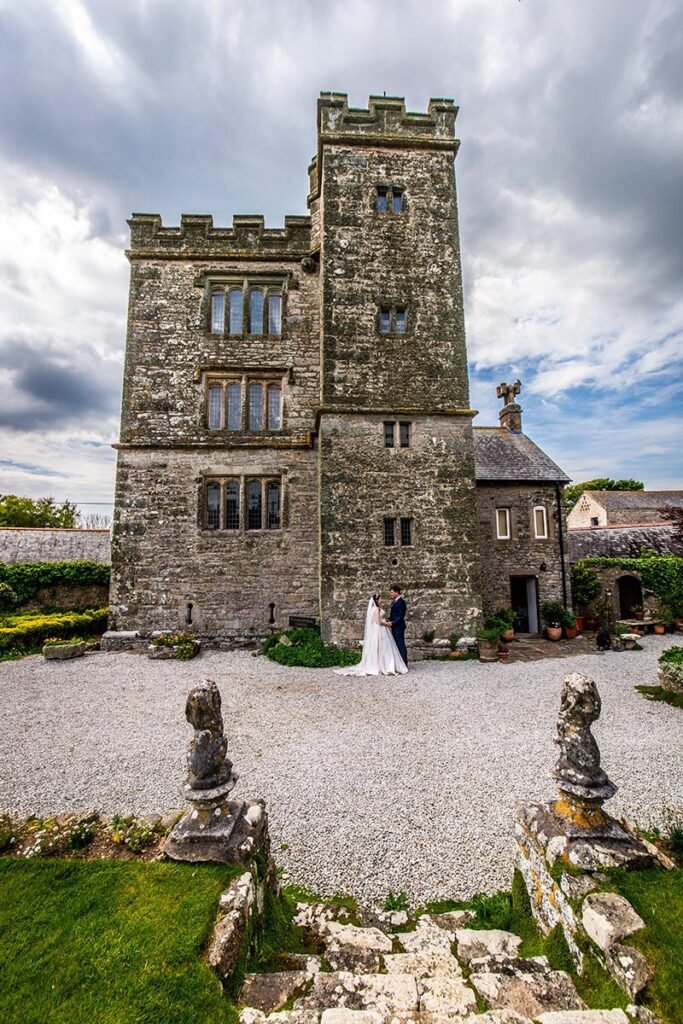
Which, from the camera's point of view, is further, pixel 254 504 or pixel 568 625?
pixel 568 625

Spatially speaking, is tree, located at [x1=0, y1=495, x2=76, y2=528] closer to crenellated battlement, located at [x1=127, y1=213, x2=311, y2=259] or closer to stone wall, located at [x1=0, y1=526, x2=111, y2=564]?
stone wall, located at [x1=0, y1=526, x2=111, y2=564]

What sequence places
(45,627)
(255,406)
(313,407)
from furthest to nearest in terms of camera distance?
1. (255,406)
2. (313,407)
3. (45,627)

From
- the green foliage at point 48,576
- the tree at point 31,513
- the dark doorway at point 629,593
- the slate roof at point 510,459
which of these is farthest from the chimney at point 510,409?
the tree at point 31,513

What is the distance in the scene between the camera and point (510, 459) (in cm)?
1866

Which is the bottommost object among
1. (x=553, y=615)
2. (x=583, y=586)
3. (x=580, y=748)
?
(x=553, y=615)

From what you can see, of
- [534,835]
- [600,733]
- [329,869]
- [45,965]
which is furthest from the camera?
[600,733]

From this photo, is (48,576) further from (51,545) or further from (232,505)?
(232,505)

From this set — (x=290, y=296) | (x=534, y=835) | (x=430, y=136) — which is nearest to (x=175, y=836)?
(x=534, y=835)

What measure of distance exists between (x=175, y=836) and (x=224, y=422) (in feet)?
45.5

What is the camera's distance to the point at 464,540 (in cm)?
1349

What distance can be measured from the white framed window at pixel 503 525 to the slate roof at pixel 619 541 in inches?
166

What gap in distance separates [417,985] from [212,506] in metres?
14.0

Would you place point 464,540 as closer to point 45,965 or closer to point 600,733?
point 600,733

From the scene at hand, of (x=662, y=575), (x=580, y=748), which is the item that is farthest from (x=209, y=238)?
(x=662, y=575)
